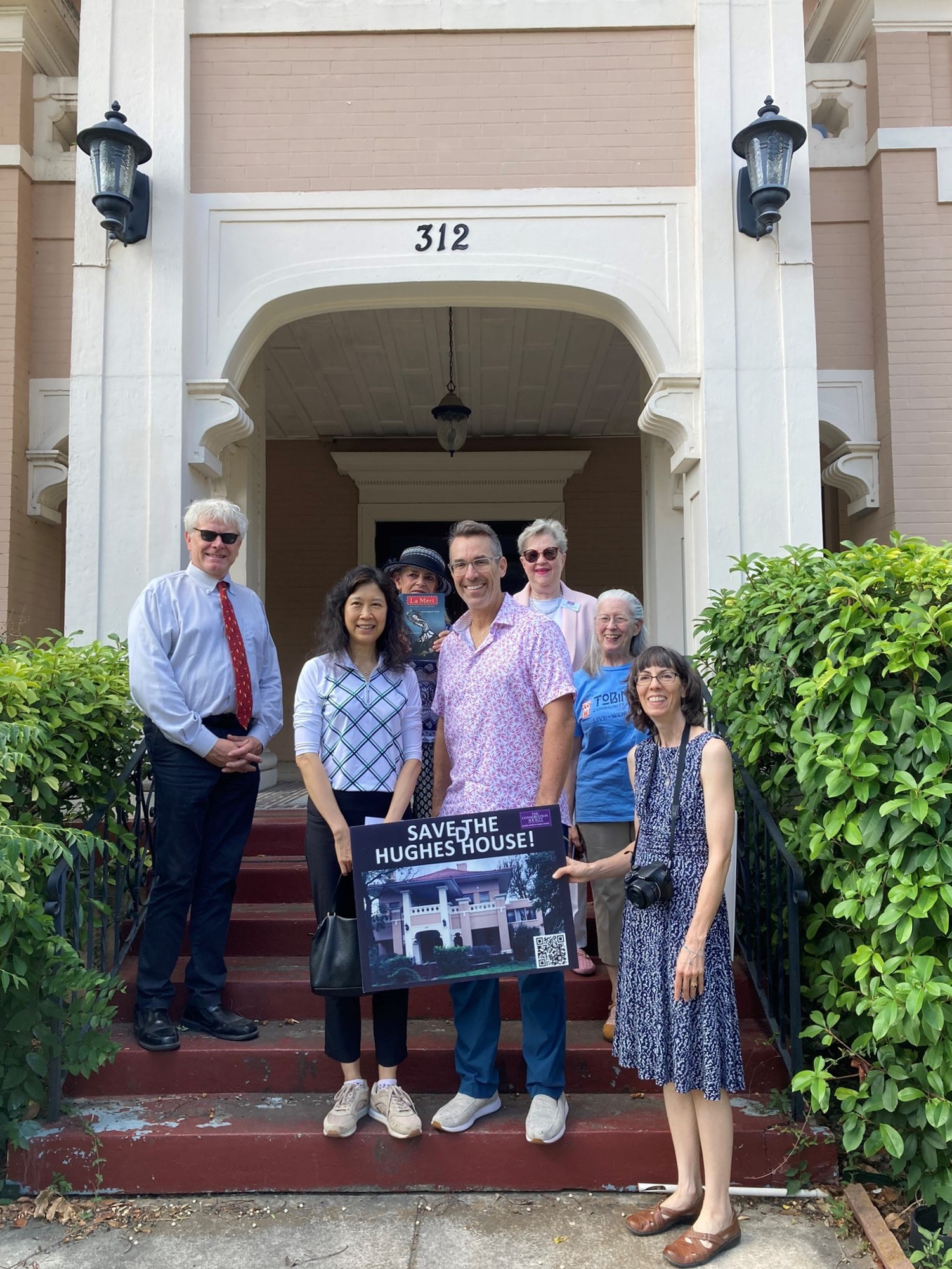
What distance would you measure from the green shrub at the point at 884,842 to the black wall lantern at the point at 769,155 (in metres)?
2.49

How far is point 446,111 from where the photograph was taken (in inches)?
212

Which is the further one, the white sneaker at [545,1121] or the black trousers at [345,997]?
the black trousers at [345,997]

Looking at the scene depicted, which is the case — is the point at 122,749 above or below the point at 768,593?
below

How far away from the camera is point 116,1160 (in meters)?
3.07

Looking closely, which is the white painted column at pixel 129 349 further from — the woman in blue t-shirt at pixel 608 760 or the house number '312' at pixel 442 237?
the woman in blue t-shirt at pixel 608 760

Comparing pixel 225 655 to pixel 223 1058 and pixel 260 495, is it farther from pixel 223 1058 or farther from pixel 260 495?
pixel 260 495

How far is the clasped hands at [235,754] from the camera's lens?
347 cm

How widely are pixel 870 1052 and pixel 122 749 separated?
2891mm

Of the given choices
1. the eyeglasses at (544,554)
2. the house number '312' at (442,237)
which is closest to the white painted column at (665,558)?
the house number '312' at (442,237)

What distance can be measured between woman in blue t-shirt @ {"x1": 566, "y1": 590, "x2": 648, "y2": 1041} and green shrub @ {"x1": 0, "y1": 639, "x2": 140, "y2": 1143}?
165cm

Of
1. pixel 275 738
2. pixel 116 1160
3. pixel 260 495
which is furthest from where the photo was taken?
pixel 275 738

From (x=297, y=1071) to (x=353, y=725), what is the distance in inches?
48.8

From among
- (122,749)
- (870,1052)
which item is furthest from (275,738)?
(870,1052)

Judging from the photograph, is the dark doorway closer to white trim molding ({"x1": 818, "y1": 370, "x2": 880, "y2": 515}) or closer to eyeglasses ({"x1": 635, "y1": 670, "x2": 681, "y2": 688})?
white trim molding ({"x1": 818, "y1": 370, "x2": 880, "y2": 515})
